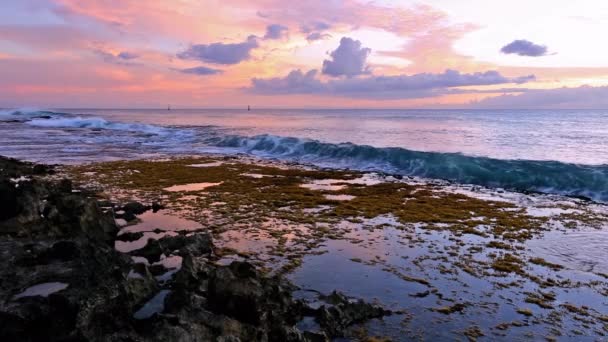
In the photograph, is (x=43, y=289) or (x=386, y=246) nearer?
(x=43, y=289)

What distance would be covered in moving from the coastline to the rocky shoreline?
0.35ft

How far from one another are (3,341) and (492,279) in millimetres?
9957

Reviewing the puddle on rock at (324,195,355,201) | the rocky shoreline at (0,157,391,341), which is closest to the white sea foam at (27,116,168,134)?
the puddle on rock at (324,195,355,201)

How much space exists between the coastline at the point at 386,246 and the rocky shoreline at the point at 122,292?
0.11 meters

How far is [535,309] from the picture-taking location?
29.7 feet

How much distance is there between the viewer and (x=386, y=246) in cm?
1308

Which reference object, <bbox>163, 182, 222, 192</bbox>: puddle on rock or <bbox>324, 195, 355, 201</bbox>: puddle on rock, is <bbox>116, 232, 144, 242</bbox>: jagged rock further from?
<bbox>324, 195, 355, 201</bbox>: puddle on rock

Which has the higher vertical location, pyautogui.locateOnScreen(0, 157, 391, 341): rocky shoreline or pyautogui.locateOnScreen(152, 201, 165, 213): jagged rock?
A: pyautogui.locateOnScreen(0, 157, 391, 341): rocky shoreline

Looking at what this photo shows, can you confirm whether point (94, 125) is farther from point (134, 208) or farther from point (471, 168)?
point (134, 208)

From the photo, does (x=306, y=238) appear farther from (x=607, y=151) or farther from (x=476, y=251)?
(x=607, y=151)

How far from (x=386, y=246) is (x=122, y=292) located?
8.42m

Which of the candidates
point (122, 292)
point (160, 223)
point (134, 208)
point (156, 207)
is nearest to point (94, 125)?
point (156, 207)

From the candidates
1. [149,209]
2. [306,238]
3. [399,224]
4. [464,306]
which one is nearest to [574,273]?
[464,306]

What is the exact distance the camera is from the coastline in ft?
27.8
